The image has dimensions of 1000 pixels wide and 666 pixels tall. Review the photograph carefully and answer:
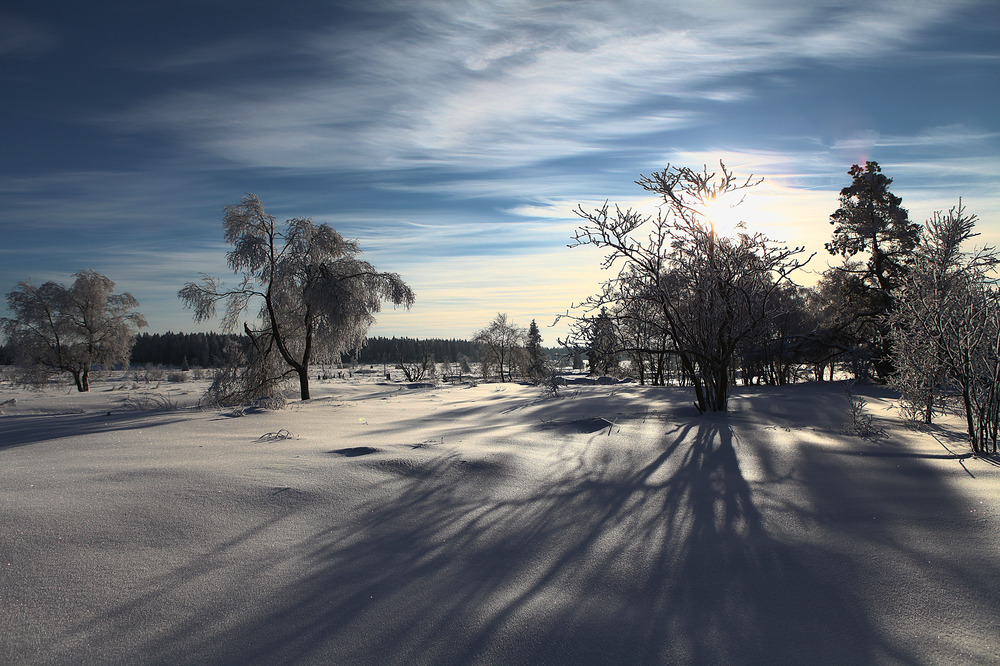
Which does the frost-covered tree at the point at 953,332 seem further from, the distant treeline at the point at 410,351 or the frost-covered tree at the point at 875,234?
the distant treeline at the point at 410,351

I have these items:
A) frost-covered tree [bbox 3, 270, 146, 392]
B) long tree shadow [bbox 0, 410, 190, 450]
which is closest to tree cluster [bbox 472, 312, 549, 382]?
frost-covered tree [bbox 3, 270, 146, 392]

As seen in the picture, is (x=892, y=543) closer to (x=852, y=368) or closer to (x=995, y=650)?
(x=995, y=650)

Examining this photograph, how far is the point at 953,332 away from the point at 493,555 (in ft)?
21.2

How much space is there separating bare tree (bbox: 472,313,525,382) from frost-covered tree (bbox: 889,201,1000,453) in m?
45.6

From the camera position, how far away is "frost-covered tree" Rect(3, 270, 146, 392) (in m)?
25.1

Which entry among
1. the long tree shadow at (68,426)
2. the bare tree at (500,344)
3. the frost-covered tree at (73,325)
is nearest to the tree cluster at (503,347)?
the bare tree at (500,344)

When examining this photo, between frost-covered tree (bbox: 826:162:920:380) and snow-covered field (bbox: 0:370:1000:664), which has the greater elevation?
frost-covered tree (bbox: 826:162:920:380)

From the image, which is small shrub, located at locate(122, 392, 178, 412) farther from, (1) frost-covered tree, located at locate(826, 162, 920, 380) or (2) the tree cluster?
(2) the tree cluster

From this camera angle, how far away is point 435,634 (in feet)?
7.47

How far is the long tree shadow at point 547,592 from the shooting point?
2.18 metres

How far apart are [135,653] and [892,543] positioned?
4050 millimetres

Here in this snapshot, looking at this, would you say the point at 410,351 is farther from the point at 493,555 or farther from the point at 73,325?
the point at 493,555

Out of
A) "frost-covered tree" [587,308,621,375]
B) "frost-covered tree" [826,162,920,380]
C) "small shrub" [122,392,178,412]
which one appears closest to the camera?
"frost-covered tree" [587,308,621,375]

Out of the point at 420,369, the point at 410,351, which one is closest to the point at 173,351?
the point at 410,351
